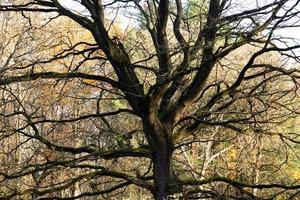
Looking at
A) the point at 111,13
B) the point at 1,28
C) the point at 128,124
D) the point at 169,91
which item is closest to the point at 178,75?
A: the point at 169,91

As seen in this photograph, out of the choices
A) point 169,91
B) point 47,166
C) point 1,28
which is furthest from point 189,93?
point 1,28

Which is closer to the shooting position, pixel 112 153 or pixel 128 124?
pixel 112 153

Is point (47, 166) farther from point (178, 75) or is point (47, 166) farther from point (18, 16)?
point (18, 16)

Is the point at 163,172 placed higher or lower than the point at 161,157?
lower

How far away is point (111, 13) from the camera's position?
6703 millimetres

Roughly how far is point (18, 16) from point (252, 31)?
13.4 m

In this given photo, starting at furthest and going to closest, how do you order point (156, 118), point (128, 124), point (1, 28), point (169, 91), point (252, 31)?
point (1, 28) < point (128, 124) < point (169, 91) < point (156, 118) < point (252, 31)

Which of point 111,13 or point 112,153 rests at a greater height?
point 111,13

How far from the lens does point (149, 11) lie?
21.0 feet

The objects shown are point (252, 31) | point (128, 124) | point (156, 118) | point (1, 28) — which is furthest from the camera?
point (1, 28)

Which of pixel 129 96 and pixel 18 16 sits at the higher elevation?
pixel 18 16

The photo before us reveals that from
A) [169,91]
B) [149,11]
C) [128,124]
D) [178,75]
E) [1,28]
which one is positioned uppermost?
[1,28]

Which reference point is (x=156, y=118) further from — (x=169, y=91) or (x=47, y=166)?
(x=47, y=166)

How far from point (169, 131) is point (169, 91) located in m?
0.66
